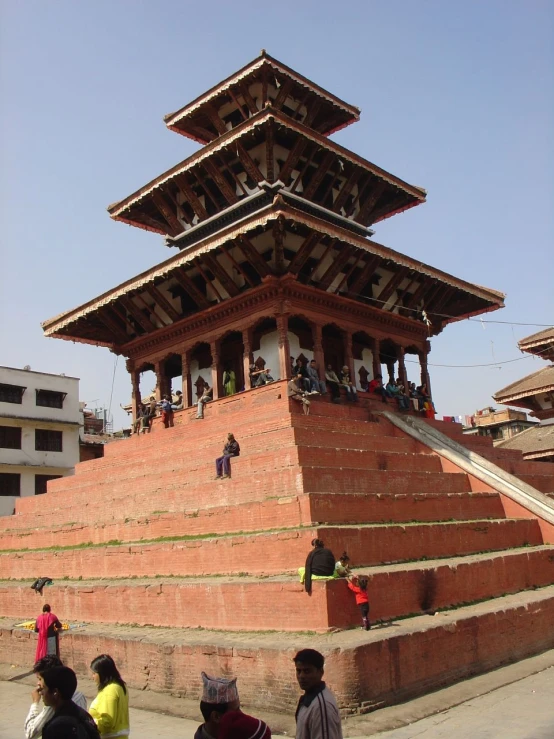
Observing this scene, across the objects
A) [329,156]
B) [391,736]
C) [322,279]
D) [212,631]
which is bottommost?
[391,736]

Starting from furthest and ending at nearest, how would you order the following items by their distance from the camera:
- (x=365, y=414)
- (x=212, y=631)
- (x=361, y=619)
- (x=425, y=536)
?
(x=365, y=414) → (x=425, y=536) → (x=212, y=631) → (x=361, y=619)

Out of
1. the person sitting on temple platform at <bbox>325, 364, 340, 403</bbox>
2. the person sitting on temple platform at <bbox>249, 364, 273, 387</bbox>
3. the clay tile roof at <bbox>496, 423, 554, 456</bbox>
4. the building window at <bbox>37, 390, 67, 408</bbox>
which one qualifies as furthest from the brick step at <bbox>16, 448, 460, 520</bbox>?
the building window at <bbox>37, 390, 67, 408</bbox>

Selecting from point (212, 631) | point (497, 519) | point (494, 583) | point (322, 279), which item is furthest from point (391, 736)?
point (322, 279)

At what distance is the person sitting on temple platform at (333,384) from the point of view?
1578 centimetres

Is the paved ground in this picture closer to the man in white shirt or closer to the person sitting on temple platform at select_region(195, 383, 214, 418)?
the man in white shirt

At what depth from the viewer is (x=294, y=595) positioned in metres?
7.78

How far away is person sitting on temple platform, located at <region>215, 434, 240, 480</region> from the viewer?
38.1 ft

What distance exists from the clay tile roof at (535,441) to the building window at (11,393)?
23025 mm

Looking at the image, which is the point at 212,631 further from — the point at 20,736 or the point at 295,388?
the point at 295,388

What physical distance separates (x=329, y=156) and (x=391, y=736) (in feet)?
49.8

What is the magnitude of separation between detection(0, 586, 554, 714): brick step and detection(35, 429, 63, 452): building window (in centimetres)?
2621

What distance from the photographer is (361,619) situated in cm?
780

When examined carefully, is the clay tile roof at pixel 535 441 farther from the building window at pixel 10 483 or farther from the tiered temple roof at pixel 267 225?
the building window at pixel 10 483

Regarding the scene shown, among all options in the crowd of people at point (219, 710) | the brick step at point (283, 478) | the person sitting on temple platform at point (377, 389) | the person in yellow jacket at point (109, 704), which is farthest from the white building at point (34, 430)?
the crowd of people at point (219, 710)
